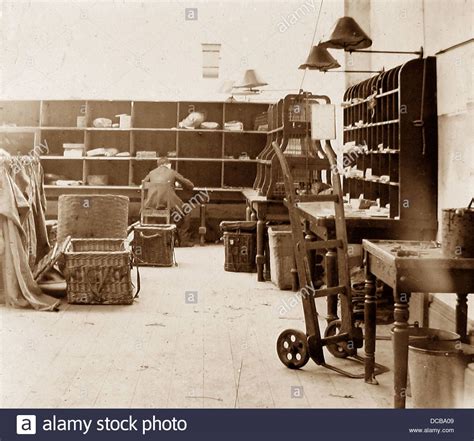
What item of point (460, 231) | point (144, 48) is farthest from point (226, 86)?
point (460, 231)

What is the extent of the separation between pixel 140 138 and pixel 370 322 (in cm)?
805

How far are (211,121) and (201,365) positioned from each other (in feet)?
24.5

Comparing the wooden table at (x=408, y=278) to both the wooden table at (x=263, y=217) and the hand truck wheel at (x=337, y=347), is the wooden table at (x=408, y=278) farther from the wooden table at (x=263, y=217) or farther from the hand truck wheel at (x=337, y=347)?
the wooden table at (x=263, y=217)

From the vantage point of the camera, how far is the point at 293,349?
4.07 metres

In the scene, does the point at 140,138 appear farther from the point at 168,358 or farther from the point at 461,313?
the point at 461,313

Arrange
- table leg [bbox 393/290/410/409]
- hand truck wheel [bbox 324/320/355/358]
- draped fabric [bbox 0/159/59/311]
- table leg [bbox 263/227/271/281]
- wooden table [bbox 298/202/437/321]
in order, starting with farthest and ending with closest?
table leg [bbox 263/227/271/281], draped fabric [bbox 0/159/59/311], wooden table [bbox 298/202/437/321], hand truck wheel [bbox 324/320/355/358], table leg [bbox 393/290/410/409]

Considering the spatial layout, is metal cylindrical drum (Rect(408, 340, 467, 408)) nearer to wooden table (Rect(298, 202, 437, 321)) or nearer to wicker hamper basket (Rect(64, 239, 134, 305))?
wooden table (Rect(298, 202, 437, 321))

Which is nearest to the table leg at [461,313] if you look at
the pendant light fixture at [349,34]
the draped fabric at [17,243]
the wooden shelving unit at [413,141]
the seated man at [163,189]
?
the wooden shelving unit at [413,141]

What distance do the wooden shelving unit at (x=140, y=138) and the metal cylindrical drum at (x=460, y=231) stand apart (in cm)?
800

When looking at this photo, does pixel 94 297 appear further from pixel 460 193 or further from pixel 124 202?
pixel 460 193

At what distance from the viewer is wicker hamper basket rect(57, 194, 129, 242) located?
21.5ft

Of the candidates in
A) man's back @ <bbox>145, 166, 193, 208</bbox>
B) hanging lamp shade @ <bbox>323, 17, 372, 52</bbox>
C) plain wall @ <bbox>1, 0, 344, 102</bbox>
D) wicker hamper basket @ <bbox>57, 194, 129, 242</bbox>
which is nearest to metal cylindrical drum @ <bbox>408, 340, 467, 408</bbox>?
hanging lamp shade @ <bbox>323, 17, 372, 52</bbox>

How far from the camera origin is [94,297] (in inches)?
226

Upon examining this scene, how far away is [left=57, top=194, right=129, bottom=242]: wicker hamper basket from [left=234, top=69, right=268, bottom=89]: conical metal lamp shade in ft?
13.2
